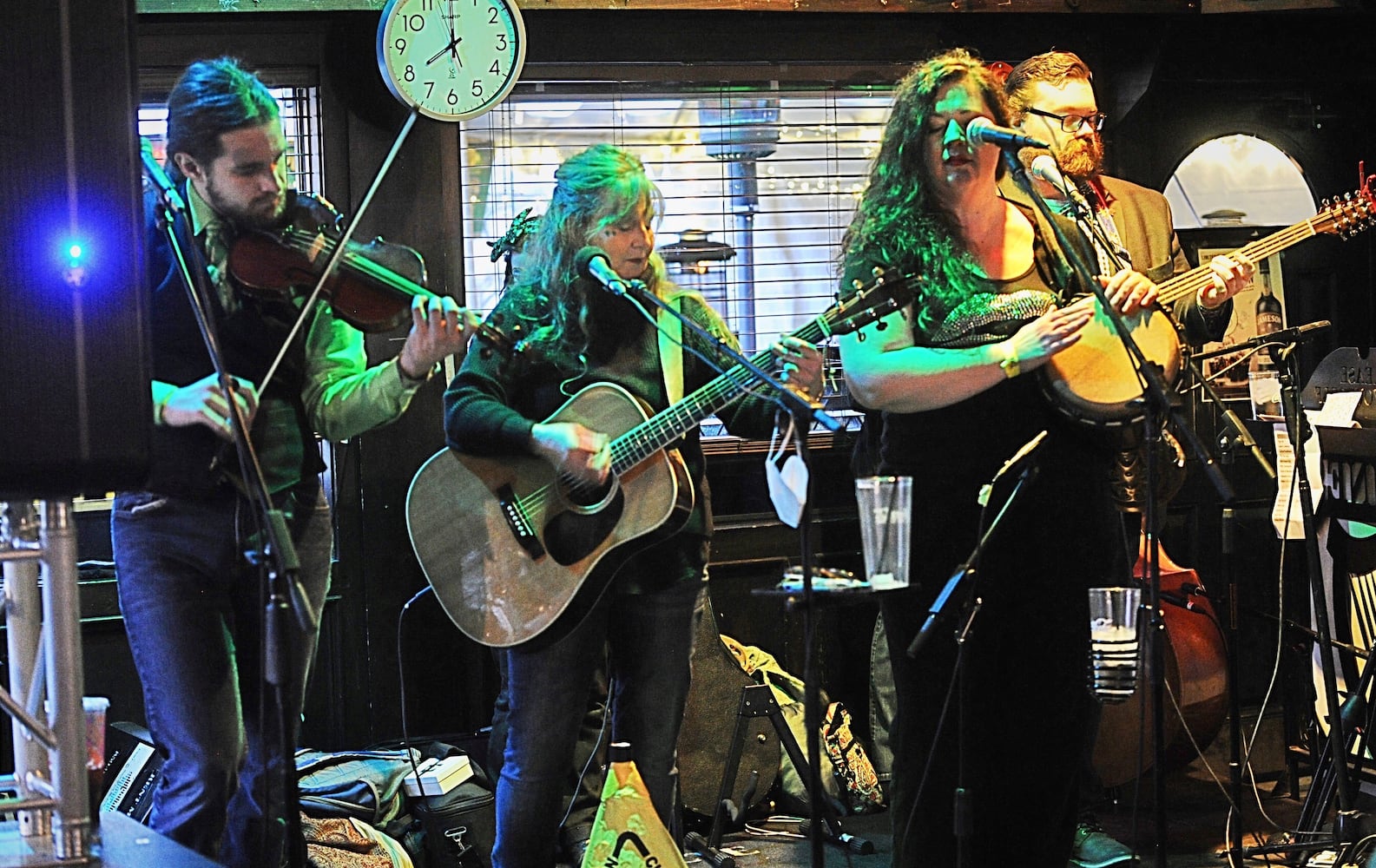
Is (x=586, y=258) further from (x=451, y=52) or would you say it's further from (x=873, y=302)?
(x=451, y=52)

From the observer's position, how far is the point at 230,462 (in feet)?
9.02

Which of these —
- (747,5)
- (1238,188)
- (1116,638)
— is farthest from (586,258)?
(1238,188)

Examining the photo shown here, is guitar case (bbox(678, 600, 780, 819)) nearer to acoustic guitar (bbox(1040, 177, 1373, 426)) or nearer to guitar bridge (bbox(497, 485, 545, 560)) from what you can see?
guitar bridge (bbox(497, 485, 545, 560))

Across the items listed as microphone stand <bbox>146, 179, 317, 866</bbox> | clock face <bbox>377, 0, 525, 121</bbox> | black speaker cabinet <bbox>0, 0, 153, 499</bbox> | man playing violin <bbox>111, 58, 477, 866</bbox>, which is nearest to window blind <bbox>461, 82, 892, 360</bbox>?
clock face <bbox>377, 0, 525, 121</bbox>

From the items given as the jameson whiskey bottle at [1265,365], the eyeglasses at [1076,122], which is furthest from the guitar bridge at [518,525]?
the jameson whiskey bottle at [1265,365]

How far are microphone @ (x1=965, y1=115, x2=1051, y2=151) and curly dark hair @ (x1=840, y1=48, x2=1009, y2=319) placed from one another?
0.36ft

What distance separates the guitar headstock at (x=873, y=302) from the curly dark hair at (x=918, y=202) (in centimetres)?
4

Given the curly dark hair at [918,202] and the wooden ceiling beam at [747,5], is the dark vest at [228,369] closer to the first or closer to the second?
the curly dark hair at [918,202]

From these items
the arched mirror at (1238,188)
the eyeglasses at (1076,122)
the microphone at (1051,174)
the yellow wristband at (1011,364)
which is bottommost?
the yellow wristband at (1011,364)

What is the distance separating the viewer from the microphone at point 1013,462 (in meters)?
2.88

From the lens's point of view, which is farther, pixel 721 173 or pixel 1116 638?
pixel 721 173

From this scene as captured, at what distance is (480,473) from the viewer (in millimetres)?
3273

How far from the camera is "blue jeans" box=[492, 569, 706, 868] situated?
9.95ft

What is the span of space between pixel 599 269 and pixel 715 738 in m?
1.79
